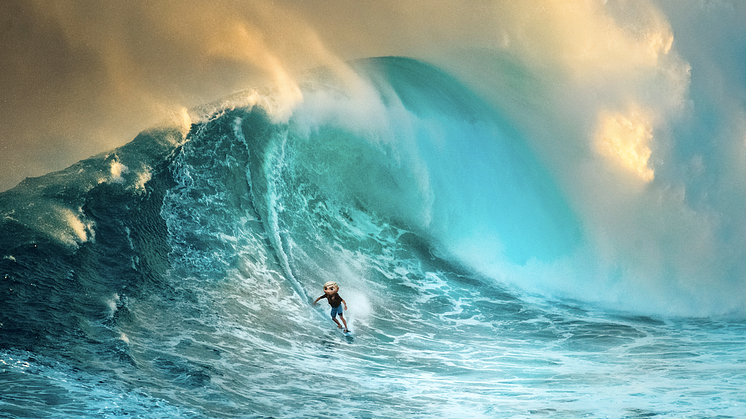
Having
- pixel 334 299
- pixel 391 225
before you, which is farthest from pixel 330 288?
pixel 391 225

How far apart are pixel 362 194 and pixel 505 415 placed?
6471 millimetres

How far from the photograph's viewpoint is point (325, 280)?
8.04 m

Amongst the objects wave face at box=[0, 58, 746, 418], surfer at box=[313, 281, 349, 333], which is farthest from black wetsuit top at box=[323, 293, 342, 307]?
wave face at box=[0, 58, 746, 418]

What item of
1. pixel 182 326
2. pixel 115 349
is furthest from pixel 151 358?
pixel 182 326

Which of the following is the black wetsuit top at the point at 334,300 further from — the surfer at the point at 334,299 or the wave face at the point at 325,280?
the wave face at the point at 325,280

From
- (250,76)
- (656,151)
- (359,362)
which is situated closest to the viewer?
(359,362)

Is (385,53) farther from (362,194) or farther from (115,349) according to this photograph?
(115,349)

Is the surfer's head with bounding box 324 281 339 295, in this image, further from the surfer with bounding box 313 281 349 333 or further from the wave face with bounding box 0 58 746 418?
the wave face with bounding box 0 58 746 418

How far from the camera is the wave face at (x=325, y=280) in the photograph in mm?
4562

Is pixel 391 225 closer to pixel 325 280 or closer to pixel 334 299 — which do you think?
pixel 325 280

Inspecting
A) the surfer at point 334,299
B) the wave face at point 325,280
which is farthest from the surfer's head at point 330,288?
the wave face at point 325,280

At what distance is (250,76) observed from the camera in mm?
10078

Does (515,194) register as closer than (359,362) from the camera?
No

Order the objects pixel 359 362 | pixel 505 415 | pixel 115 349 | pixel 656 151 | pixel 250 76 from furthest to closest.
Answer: pixel 250 76 → pixel 656 151 → pixel 359 362 → pixel 115 349 → pixel 505 415
